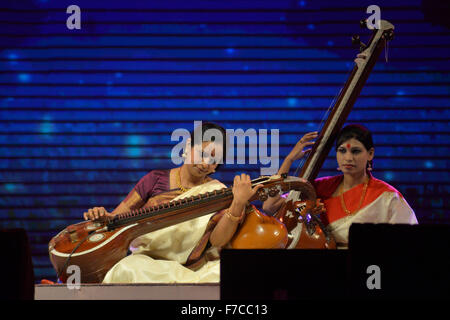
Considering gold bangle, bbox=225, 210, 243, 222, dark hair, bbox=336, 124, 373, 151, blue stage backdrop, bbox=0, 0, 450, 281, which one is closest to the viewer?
gold bangle, bbox=225, 210, 243, 222

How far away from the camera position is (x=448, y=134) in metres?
4.38

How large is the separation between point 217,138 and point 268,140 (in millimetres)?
1380

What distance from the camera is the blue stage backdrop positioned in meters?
4.38

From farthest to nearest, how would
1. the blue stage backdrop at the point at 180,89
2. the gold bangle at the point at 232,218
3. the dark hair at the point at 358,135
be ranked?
the blue stage backdrop at the point at 180,89, the dark hair at the point at 358,135, the gold bangle at the point at 232,218

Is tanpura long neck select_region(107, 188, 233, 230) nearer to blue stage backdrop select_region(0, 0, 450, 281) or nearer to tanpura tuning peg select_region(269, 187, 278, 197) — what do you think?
tanpura tuning peg select_region(269, 187, 278, 197)

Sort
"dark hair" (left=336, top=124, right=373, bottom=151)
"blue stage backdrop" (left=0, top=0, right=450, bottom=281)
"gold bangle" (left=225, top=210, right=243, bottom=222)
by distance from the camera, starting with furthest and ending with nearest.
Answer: "blue stage backdrop" (left=0, top=0, right=450, bottom=281), "dark hair" (left=336, top=124, right=373, bottom=151), "gold bangle" (left=225, top=210, right=243, bottom=222)

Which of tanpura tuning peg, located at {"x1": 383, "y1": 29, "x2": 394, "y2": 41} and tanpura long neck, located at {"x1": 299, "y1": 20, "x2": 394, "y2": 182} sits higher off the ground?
tanpura tuning peg, located at {"x1": 383, "y1": 29, "x2": 394, "y2": 41}

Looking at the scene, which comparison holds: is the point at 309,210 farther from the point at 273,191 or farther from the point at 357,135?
the point at 357,135

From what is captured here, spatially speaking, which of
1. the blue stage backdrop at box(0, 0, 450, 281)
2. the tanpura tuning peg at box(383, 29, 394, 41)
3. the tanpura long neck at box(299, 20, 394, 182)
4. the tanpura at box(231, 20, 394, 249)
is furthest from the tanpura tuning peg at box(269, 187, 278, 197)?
the blue stage backdrop at box(0, 0, 450, 281)

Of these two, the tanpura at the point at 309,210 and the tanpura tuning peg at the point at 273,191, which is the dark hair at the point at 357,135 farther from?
the tanpura tuning peg at the point at 273,191

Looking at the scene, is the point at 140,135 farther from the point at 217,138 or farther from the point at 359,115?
the point at 359,115

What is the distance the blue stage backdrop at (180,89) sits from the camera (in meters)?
4.38

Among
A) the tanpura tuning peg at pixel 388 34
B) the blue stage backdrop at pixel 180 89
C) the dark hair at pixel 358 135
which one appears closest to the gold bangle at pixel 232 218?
the dark hair at pixel 358 135
